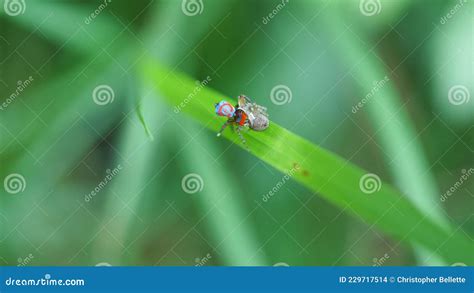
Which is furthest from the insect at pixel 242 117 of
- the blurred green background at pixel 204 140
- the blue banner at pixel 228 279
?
the blue banner at pixel 228 279

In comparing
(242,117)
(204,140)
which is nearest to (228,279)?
(204,140)

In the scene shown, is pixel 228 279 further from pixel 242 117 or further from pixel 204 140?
pixel 242 117

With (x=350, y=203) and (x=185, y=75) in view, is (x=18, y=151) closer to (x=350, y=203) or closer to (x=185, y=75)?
(x=185, y=75)

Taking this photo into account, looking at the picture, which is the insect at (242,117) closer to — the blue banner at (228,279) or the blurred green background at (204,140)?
the blurred green background at (204,140)

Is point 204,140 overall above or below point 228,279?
above

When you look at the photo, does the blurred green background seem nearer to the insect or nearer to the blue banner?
the blue banner

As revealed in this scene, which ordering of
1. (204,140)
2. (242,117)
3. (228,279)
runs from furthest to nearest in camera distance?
(228,279)
(204,140)
(242,117)

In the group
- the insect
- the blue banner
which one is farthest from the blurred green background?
the insect
